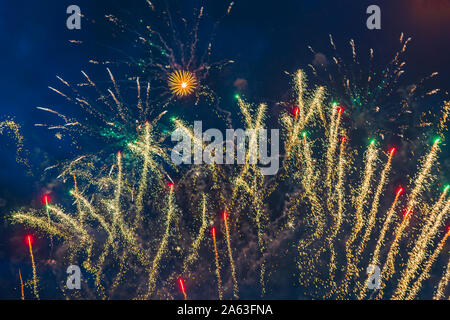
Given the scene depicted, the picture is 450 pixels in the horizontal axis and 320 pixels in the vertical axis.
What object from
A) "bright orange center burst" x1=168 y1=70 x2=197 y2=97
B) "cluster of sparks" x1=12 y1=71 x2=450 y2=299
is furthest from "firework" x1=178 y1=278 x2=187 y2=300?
"bright orange center burst" x1=168 y1=70 x2=197 y2=97

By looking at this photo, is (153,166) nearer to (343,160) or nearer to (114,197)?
(114,197)

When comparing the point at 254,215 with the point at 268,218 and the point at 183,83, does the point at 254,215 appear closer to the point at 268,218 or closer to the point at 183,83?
the point at 268,218

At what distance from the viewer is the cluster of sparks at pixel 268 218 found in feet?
48.8

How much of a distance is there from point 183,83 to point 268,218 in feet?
33.6

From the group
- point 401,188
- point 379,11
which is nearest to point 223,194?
point 401,188

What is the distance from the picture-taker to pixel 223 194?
1599cm

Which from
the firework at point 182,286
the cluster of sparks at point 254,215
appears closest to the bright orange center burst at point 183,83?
the cluster of sparks at point 254,215

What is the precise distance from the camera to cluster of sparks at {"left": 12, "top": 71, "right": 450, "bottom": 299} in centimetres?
1488

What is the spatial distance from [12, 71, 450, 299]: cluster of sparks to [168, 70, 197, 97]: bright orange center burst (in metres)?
2.22

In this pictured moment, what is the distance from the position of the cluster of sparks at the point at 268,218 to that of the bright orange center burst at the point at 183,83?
7.28 feet
